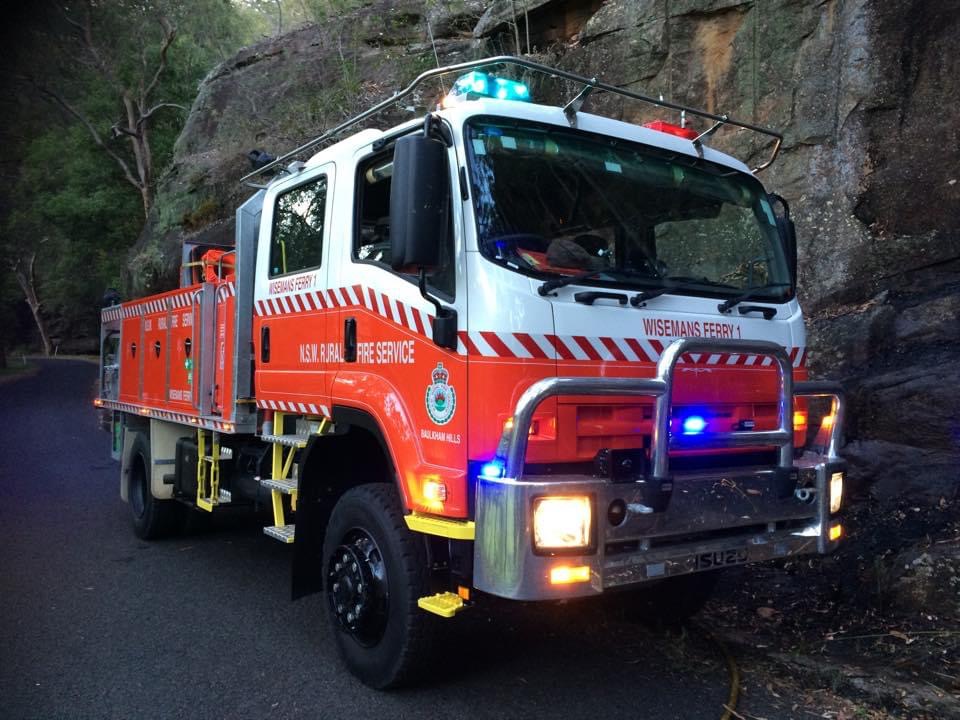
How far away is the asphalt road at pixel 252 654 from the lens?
3.73 metres

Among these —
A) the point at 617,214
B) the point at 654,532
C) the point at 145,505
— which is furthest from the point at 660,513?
the point at 145,505

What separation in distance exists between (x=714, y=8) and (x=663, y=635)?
25.0 feet

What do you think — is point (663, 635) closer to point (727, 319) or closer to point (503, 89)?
point (727, 319)

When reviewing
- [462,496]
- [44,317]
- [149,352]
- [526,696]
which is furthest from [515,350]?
[44,317]

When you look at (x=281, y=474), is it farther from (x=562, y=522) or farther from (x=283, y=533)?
(x=562, y=522)

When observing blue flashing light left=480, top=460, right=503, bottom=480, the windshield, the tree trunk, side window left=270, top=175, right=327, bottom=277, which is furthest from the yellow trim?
the tree trunk

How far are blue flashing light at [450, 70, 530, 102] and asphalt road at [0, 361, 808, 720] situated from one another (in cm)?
255

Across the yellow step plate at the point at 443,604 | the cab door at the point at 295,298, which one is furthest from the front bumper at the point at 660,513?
the cab door at the point at 295,298

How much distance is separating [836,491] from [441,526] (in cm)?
190

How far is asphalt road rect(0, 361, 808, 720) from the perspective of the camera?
373 centimetres

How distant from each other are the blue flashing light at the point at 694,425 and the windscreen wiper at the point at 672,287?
55 cm

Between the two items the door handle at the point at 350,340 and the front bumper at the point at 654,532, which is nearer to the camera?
the front bumper at the point at 654,532

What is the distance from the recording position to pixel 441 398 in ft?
11.2

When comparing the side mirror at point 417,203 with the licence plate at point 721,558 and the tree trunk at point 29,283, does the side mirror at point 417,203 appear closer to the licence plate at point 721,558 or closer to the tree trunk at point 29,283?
the licence plate at point 721,558
